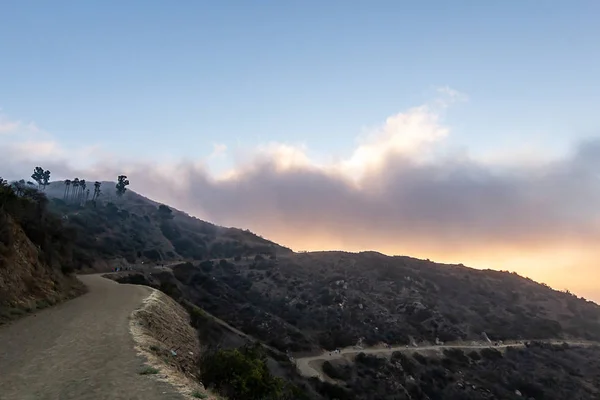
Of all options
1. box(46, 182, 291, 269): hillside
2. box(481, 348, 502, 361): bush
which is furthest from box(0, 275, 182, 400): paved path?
box(481, 348, 502, 361): bush

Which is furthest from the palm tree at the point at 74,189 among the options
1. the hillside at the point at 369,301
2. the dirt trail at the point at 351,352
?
the dirt trail at the point at 351,352

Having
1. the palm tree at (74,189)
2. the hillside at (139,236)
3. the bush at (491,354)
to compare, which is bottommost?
the bush at (491,354)

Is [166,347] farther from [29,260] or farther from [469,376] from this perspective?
[469,376]

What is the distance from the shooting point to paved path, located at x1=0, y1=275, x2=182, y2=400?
12.1m

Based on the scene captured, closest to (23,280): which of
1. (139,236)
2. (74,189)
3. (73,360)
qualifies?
(73,360)

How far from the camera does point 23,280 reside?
28094 mm

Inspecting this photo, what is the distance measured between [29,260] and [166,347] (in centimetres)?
1779

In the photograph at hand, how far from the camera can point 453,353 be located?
69.6 metres

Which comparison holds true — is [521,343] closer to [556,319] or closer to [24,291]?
[556,319]

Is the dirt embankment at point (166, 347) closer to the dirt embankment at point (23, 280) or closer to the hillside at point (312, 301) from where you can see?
the hillside at point (312, 301)

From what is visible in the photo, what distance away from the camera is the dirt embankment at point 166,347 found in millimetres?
13467

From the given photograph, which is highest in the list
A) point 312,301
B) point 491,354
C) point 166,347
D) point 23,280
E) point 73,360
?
point 312,301

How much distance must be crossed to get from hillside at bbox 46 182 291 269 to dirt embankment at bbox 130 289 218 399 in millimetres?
46896

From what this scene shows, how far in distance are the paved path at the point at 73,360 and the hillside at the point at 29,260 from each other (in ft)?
5.78
